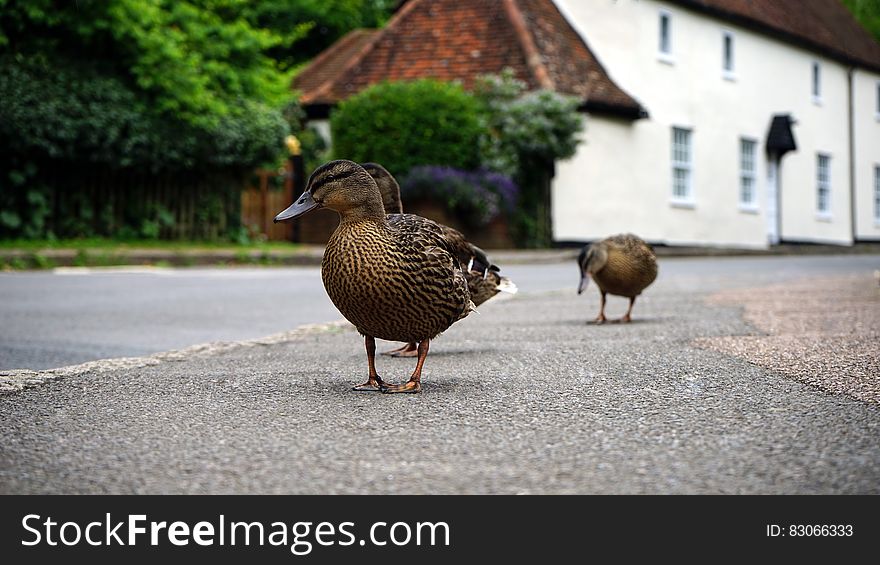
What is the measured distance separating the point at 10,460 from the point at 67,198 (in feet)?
60.3

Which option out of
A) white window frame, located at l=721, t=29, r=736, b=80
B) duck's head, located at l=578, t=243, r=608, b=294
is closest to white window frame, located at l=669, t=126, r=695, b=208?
white window frame, located at l=721, t=29, r=736, b=80

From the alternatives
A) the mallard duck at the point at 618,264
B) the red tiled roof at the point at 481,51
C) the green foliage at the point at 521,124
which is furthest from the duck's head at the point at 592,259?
the red tiled roof at the point at 481,51

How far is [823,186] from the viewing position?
122 feet

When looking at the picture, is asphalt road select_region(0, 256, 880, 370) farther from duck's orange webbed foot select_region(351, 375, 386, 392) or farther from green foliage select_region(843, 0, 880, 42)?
green foliage select_region(843, 0, 880, 42)

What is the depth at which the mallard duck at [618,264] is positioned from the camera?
8.50 meters

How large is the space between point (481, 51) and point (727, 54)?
29.8ft

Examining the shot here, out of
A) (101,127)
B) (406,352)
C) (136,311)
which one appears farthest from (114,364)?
(101,127)

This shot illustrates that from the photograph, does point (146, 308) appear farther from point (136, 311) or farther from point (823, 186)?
point (823, 186)

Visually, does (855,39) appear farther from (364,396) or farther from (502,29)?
(364,396)

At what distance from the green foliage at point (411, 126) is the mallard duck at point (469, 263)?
16338 mm

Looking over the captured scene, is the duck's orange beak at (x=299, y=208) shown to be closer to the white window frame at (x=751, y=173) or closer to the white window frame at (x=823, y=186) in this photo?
the white window frame at (x=751, y=173)

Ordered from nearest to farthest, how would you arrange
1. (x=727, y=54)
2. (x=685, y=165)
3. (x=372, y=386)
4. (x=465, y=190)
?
1. (x=372, y=386)
2. (x=465, y=190)
3. (x=685, y=165)
4. (x=727, y=54)

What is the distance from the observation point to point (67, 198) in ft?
69.2
